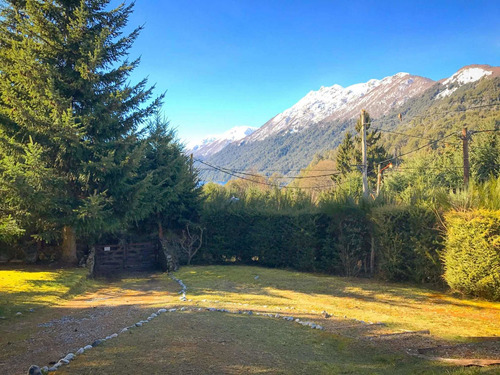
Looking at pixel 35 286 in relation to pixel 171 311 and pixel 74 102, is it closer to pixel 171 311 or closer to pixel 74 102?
pixel 171 311

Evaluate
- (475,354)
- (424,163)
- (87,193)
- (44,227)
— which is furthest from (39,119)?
(424,163)

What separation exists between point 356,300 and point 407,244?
3374 mm

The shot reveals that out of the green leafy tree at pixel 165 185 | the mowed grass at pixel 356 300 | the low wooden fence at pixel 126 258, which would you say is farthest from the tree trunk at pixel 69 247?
the mowed grass at pixel 356 300

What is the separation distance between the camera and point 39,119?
12156mm

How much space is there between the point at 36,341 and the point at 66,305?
11.3 ft

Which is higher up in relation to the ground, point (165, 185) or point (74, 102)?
point (74, 102)

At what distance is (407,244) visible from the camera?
456 inches

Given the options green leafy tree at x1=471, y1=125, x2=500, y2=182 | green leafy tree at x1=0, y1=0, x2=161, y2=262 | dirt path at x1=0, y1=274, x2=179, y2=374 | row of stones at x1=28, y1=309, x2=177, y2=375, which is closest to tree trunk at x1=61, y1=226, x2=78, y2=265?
green leafy tree at x1=0, y1=0, x2=161, y2=262

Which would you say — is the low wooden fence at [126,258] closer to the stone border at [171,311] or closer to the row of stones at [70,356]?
the stone border at [171,311]

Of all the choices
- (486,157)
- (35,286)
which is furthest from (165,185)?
(486,157)

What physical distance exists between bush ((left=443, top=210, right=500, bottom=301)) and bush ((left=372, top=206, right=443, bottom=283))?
87cm

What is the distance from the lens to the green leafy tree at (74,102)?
12.4 m

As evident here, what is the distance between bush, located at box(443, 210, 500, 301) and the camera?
8.95m

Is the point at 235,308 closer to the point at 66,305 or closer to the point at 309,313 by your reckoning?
the point at 309,313
